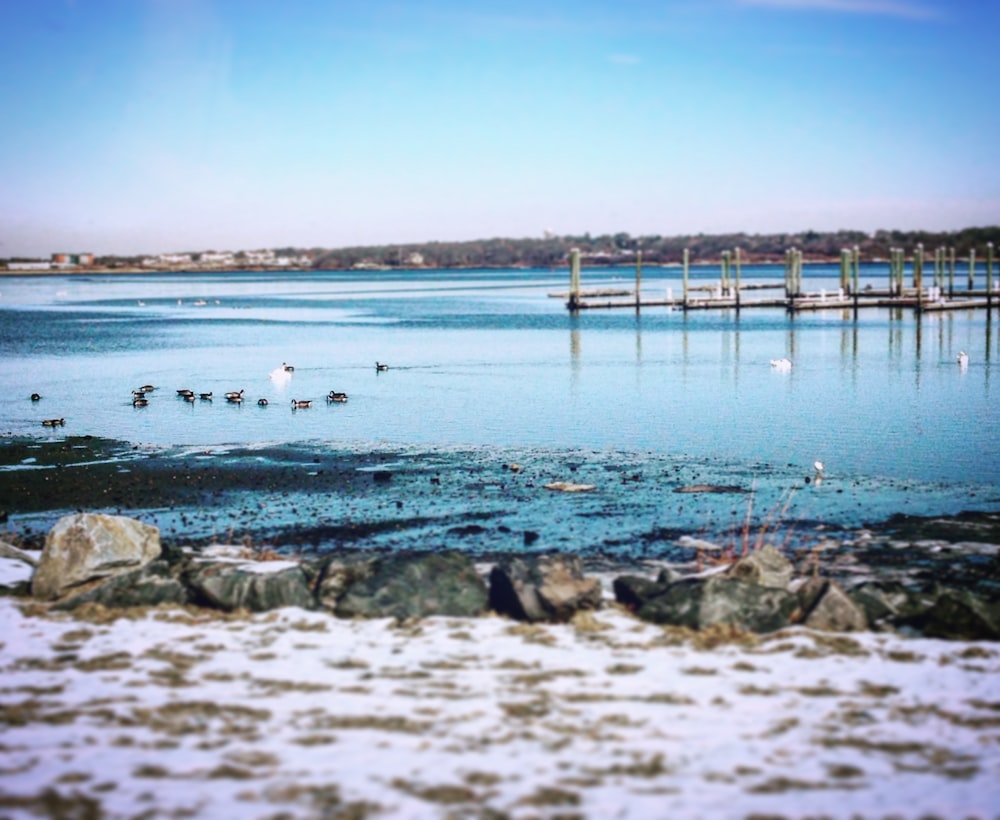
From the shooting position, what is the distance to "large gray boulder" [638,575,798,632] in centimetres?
1187

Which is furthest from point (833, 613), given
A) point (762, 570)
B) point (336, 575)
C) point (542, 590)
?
point (336, 575)

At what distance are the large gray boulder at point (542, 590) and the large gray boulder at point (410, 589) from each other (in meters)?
0.32

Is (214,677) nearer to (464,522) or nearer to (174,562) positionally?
(174,562)

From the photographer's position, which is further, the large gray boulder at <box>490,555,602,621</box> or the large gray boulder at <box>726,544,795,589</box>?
the large gray boulder at <box>726,544,795,589</box>

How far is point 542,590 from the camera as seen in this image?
40.4ft

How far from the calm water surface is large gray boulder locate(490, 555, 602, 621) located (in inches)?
476

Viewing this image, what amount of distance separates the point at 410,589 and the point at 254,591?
1.93 m

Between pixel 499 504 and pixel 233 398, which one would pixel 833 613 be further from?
pixel 233 398

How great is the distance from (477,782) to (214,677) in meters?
3.59

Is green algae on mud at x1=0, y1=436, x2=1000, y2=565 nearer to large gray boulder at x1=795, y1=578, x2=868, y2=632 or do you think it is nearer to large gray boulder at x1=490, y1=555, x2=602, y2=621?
large gray boulder at x1=490, y1=555, x2=602, y2=621

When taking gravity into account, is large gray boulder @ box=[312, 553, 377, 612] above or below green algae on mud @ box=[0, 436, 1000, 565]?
above

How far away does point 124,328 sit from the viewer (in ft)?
271

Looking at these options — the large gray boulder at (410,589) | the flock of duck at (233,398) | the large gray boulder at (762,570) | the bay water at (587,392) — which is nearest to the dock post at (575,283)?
the bay water at (587,392)

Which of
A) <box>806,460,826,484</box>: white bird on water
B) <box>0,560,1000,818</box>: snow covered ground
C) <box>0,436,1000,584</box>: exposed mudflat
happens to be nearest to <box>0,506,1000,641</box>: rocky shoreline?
<box>0,560,1000,818</box>: snow covered ground
